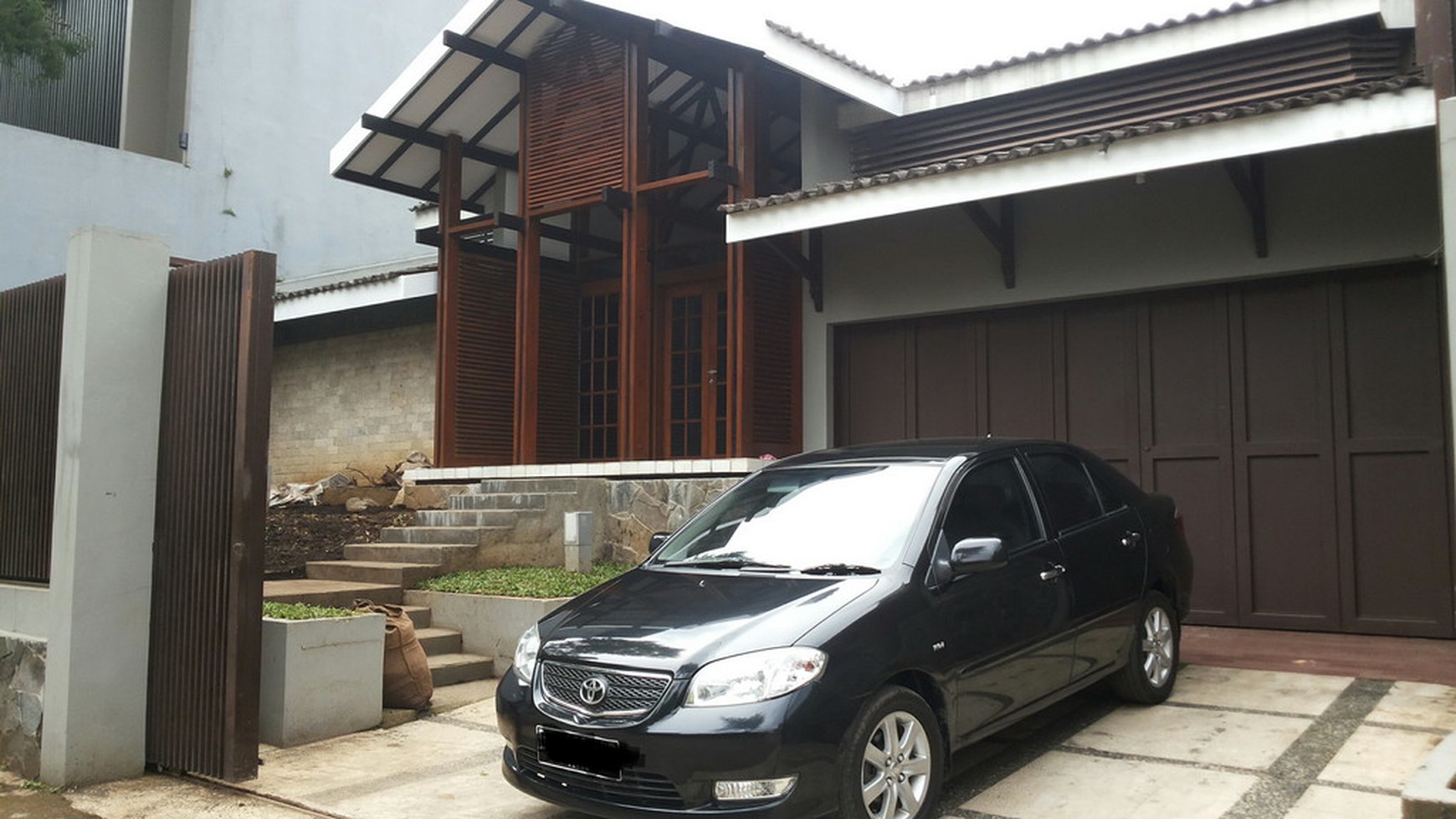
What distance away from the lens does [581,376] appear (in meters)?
12.6

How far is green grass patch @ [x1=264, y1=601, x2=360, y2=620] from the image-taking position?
21.8ft

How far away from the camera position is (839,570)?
15.8ft

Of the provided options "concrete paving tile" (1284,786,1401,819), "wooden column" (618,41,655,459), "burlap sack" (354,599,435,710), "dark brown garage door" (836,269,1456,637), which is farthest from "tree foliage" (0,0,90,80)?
"concrete paving tile" (1284,786,1401,819)

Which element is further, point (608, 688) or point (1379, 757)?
point (1379, 757)

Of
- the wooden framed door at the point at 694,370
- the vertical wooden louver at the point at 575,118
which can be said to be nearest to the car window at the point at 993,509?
the wooden framed door at the point at 694,370

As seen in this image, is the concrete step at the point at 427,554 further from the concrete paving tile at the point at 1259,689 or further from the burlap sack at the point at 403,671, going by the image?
the concrete paving tile at the point at 1259,689

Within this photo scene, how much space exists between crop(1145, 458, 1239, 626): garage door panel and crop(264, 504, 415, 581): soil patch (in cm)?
685

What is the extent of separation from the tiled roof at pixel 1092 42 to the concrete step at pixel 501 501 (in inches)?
192

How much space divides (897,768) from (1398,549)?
5457mm

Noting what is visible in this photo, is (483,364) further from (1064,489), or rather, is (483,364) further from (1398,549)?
(1398,549)

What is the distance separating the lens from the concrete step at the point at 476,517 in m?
9.85

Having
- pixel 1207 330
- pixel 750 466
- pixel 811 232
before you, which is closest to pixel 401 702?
pixel 750 466

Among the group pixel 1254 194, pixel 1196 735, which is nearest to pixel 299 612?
pixel 1196 735

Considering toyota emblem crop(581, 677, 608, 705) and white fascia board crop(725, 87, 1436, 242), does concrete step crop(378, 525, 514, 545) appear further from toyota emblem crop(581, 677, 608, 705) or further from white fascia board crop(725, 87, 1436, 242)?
toyota emblem crop(581, 677, 608, 705)
